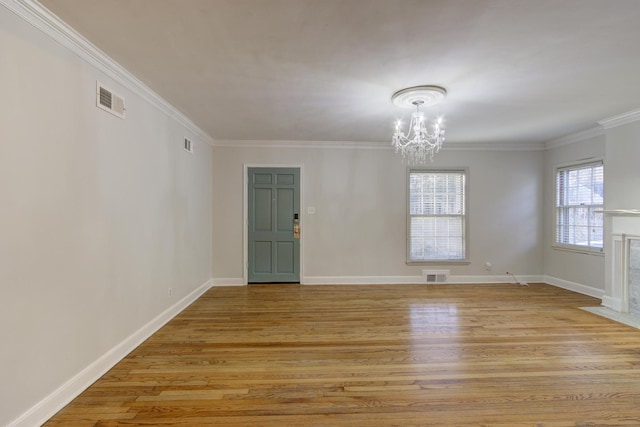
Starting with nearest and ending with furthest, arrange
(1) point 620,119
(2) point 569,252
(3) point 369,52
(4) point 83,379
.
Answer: (4) point 83,379, (3) point 369,52, (1) point 620,119, (2) point 569,252

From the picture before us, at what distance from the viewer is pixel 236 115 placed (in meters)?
3.62

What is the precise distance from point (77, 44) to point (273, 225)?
11.3 ft

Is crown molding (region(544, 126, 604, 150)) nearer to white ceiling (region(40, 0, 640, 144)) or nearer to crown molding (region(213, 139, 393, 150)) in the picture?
white ceiling (region(40, 0, 640, 144))

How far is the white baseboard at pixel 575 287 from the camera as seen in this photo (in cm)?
429

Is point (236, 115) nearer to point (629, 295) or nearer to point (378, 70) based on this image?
point (378, 70)

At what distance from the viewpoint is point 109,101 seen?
2.35 m

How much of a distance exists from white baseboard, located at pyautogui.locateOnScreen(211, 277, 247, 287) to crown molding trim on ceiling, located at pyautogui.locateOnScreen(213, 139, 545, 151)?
226 centimetres

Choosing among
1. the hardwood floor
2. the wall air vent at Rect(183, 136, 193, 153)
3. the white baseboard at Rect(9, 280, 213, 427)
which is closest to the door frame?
the wall air vent at Rect(183, 136, 193, 153)

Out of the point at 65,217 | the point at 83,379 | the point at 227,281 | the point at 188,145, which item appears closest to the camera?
the point at 65,217

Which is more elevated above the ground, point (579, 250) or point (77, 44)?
point (77, 44)

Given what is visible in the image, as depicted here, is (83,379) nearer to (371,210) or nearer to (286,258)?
(286,258)

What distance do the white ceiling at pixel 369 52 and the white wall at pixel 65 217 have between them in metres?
0.41

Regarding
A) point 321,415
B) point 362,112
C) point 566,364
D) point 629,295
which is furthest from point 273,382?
point 629,295

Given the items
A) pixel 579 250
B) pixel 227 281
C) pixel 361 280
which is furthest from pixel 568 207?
pixel 227 281
